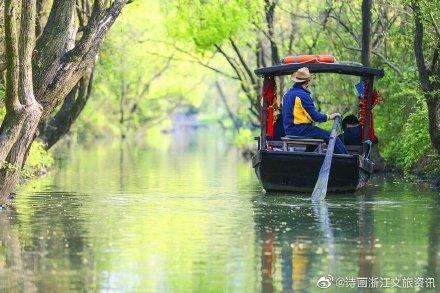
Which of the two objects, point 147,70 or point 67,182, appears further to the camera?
point 147,70

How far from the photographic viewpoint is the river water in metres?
11.7

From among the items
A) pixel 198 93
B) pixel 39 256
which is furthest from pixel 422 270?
pixel 198 93

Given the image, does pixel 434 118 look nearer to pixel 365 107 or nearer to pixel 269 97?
pixel 365 107

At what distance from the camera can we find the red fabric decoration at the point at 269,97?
80.4 feet

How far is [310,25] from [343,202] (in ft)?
63.0

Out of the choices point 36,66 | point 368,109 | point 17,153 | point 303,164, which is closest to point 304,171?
point 303,164

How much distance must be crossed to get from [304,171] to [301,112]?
1.13 m

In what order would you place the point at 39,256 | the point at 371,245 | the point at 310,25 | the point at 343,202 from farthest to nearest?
the point at 310,25, the point at 343,202, the point at 371,245, the point at 39,256

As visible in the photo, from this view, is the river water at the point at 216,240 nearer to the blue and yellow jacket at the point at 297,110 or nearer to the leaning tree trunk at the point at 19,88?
the leaning tree trunk at the point at 19,88

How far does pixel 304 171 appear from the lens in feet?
72.9

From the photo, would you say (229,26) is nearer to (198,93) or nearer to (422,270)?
(422,270)

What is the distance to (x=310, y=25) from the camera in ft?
129

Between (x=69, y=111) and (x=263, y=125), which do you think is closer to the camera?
(x=263, y=125)

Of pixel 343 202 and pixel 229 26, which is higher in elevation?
pixel 229 26
